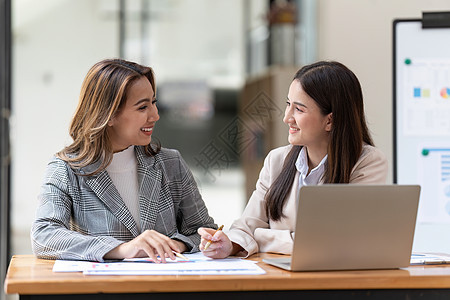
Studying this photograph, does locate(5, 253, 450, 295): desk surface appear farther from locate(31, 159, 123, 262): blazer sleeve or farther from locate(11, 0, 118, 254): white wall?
locate(11, 0, 118, 254): white wall

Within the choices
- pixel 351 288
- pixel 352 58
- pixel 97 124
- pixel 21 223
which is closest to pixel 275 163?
pixel 97 124

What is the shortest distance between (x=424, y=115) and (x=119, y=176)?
1312 millimetres

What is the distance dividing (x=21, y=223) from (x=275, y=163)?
2.88 meters

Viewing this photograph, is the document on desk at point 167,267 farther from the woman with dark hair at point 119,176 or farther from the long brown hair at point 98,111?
the long brown hair at point 98,111

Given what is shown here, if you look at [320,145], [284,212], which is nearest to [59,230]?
[284,212]

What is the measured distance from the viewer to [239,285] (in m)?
1.43

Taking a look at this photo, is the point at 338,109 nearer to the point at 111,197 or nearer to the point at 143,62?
the point at 111,197

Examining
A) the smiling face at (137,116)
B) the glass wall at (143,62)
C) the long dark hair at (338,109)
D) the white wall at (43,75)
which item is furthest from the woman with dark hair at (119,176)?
the white wall at (43,75)

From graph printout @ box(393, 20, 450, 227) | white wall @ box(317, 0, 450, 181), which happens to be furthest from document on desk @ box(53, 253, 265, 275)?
white wall @ box(317, 0, 450, 181)

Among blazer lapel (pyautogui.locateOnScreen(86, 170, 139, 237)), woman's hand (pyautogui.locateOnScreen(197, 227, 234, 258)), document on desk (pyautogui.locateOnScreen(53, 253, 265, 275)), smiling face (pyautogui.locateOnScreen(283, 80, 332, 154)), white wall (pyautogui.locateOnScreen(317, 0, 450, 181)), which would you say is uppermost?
white wall (pyautogui.locateOnScreen(317, 0, 450, 181))

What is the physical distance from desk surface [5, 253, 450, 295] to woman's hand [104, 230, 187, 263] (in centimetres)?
19

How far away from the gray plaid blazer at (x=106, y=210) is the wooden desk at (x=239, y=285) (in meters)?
0.17

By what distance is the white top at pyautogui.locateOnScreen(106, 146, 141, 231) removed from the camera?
2012mm

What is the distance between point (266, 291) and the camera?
1460 millimetres
